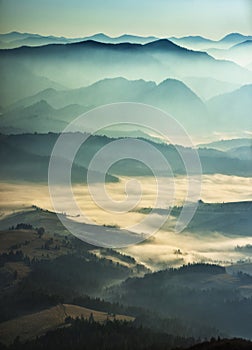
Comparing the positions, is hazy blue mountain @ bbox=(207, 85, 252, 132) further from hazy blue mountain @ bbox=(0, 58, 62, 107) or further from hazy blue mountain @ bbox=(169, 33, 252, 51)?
hazy blue mountain @ bbox=(0, 58, 62, 107)

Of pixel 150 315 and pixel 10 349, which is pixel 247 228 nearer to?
pixel 150 315

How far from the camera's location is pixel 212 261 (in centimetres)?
447

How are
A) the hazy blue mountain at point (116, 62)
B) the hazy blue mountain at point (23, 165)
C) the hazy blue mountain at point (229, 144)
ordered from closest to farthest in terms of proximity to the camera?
the hazy blue mountain at point (23, 165) < the hazy blue mountain at point (116, 62) < the hazy blue mountain at point (229, 144)

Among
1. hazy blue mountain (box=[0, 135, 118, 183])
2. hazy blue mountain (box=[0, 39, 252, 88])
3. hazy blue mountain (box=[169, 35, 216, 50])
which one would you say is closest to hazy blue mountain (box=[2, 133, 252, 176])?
hazy blue mountain (box=[0, 135, 118, 183])

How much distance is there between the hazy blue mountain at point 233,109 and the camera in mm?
4641

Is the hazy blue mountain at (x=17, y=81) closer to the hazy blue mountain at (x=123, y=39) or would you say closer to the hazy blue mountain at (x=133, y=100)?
the hazy blue mountain at (x=133, y=100)

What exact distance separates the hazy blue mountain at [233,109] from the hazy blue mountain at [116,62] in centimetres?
10

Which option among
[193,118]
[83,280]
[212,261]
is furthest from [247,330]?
[193,118]

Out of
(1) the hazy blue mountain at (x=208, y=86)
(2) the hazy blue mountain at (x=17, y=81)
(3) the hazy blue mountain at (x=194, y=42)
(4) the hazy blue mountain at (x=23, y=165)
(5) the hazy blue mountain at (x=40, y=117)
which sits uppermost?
(3) the hazy blue mountain at (x=194, y=42)

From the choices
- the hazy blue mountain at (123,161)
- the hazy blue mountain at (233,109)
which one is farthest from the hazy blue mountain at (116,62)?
the hazy blue mountain at (123,161)

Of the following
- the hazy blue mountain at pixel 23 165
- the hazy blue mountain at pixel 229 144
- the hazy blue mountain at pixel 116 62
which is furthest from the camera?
the hazy blue mountain at pixel 229 144

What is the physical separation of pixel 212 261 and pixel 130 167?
832 mm

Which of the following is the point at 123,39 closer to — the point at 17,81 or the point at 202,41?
the point at 202,41

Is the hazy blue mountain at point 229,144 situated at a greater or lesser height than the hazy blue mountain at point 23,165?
greater
